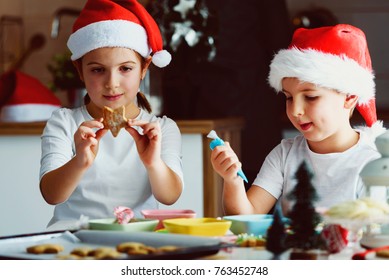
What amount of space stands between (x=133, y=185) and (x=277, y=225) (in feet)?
1.56

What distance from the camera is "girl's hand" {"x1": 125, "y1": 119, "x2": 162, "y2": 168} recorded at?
3.35 ft

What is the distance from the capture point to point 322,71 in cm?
109

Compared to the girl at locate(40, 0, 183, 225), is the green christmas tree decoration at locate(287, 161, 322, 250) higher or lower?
lower

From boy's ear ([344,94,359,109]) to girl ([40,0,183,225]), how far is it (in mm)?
269

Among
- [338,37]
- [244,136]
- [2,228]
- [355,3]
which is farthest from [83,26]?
[355,3]

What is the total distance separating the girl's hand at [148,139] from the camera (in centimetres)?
102

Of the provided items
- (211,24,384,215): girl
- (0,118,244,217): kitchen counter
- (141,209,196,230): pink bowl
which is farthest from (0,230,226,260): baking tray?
(0,118,244,217): kitchen counter

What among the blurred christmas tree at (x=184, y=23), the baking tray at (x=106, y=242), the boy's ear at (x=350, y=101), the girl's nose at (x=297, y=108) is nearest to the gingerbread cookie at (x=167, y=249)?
the baking tray at (x=106, y=242)

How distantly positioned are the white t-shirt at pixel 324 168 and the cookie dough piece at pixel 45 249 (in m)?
0.42

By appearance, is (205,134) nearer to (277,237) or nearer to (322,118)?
(322,118)

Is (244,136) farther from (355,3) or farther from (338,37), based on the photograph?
(338,37)

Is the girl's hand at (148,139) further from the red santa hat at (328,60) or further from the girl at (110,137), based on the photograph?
the red santa hat at (328,60)

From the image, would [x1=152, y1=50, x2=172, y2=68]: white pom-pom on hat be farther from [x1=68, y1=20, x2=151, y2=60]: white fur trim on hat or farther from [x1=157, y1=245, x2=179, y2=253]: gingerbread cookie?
[x1=157, y1=245, x2=179, y2=253]: gingerbread cookie

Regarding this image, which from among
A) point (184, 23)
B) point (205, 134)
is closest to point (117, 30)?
point (205, 134)
